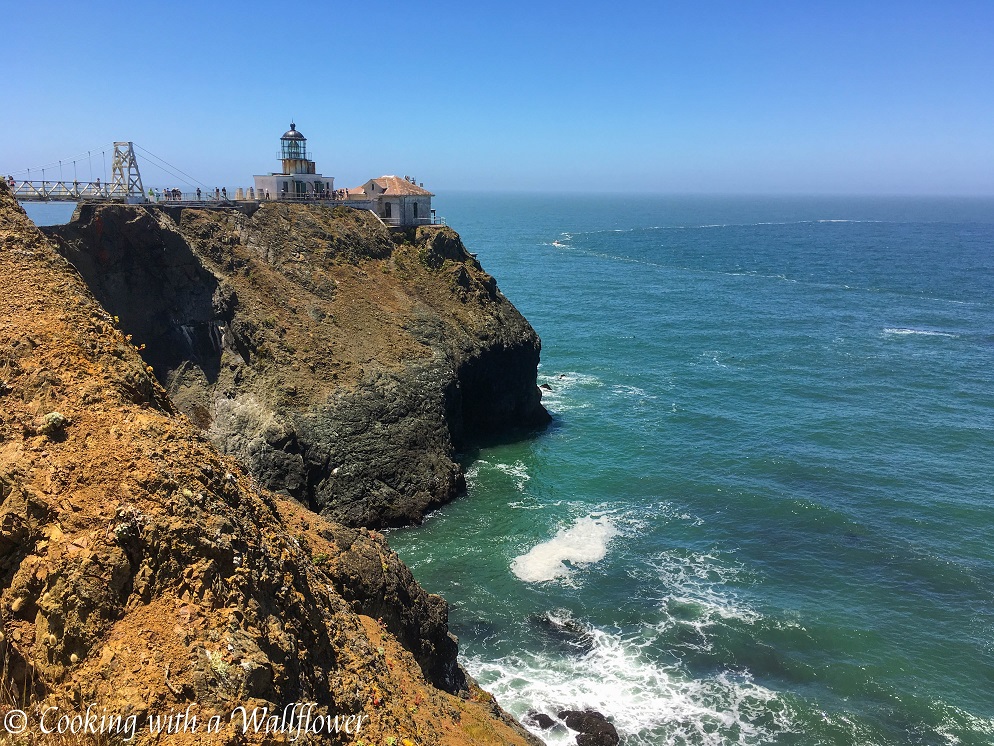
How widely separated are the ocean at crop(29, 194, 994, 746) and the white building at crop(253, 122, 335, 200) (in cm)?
2762

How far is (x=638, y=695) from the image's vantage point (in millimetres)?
30719

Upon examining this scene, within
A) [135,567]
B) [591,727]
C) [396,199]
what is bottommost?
[591,727]

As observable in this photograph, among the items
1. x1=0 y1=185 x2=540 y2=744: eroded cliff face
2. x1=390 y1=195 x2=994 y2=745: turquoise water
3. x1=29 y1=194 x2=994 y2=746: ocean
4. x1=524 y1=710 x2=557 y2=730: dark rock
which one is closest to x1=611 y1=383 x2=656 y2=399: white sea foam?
x1=390 y1=195 x2=994 y2=745: turquoise water

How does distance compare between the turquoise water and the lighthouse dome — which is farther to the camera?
the lighthouse dome

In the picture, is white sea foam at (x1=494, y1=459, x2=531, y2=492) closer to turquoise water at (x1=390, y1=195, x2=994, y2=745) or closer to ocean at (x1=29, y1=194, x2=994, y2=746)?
turquoise water at (x1=390, y1=195, x2=994, y2=745)

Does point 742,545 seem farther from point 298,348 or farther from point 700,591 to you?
point 298,348

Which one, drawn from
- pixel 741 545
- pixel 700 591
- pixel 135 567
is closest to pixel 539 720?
pixel 700 591

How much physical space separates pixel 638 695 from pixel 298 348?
1202 inches

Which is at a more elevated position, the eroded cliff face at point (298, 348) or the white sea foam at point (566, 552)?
the eroded cliff face at point (298, 348)

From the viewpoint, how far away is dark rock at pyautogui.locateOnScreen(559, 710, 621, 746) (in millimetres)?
28266

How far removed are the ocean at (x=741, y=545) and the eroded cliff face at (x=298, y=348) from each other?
4504 millimetres

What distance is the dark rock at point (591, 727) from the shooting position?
28.3 meters

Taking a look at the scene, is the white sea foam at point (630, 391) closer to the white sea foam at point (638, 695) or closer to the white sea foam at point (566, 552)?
the white sea foam at point (566, 552)

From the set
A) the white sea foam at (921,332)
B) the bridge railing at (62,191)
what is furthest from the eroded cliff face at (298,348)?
the white sea foam at (921,332)
